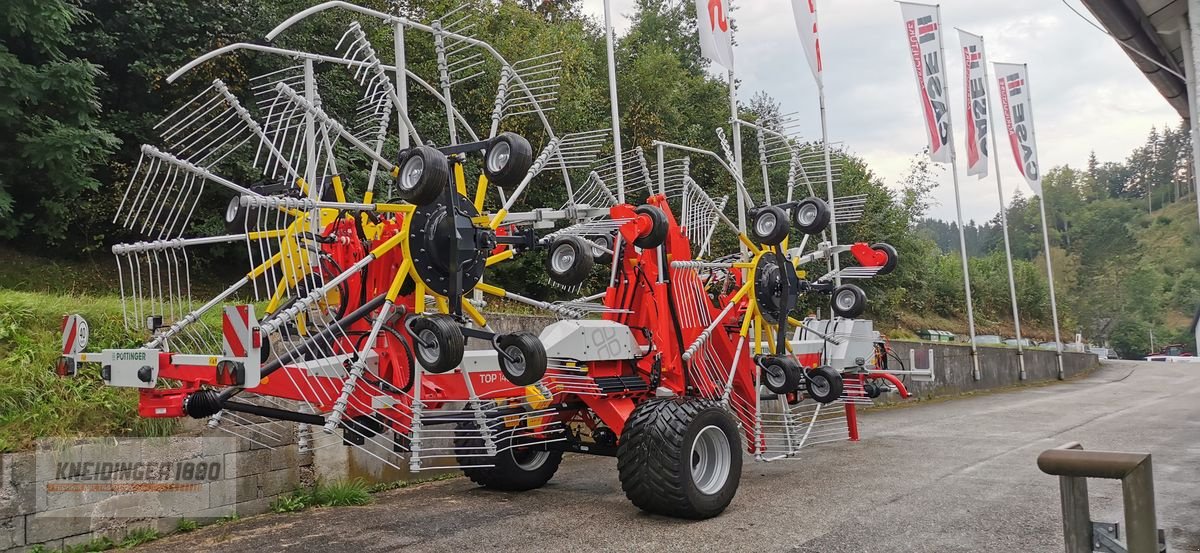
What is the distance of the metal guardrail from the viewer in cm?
275

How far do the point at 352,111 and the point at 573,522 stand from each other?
9.17 m

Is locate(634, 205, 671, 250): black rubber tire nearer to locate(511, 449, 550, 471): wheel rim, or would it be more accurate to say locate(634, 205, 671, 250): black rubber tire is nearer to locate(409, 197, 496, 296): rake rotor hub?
locate(409, 197, 496, 296): rake rotor hub

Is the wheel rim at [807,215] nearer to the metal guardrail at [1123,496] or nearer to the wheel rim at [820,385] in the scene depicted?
the wheel rim at [820,385]

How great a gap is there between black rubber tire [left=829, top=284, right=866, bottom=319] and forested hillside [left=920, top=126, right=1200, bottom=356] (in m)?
31.8

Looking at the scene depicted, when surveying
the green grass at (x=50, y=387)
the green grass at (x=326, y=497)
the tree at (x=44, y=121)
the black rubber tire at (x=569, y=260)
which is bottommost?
the green grass at (x=326, y=497)

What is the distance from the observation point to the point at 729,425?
6.59 m

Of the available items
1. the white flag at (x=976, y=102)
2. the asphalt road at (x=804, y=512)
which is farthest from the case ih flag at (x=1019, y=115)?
the asphalt road at (x=804, y=512)

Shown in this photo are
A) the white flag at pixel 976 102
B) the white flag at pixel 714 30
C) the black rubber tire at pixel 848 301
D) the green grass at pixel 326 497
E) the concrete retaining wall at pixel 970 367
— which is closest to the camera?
the green grass at pixel 326 497

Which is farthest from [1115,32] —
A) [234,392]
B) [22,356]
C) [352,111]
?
[352,111]

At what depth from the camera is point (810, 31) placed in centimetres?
1241

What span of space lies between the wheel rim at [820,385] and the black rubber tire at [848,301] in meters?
1.03

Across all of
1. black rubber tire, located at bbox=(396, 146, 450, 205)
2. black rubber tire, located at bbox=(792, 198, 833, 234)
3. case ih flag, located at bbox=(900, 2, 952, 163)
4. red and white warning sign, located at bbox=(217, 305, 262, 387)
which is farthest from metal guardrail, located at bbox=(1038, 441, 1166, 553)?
case ih flag, located at bbox=(900, 2, 952, 163)

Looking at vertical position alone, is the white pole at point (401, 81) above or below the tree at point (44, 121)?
below

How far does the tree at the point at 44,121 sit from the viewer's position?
31.8ft
